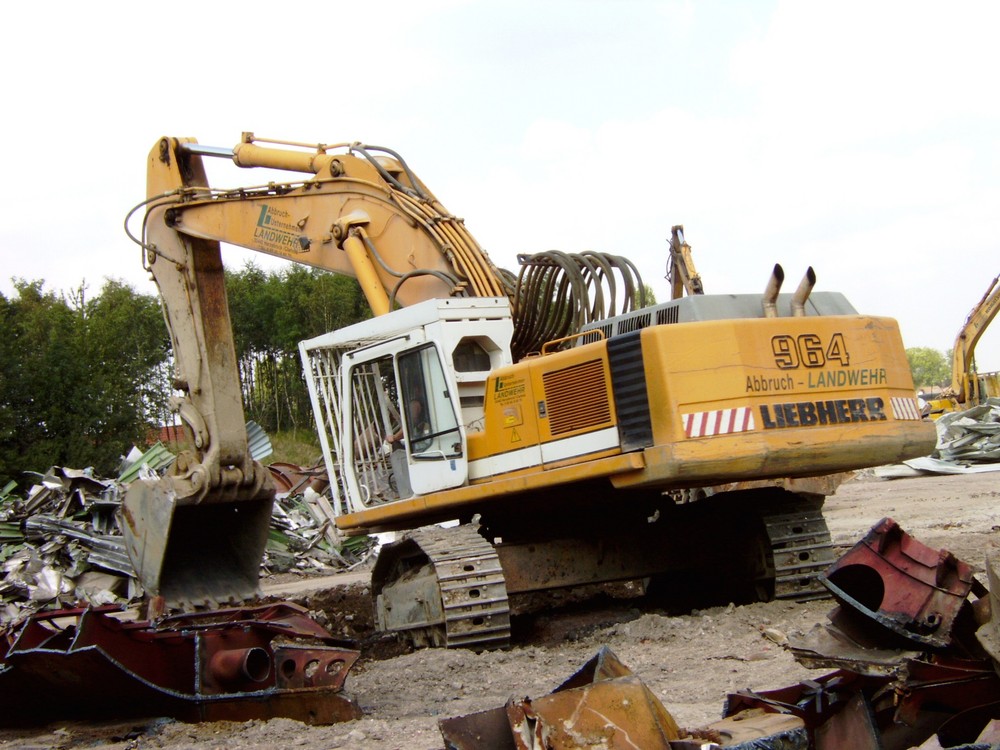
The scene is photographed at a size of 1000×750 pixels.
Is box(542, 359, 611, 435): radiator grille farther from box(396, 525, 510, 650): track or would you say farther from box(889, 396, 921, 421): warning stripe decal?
box(889, 396, 921, 421): warning stripe decal

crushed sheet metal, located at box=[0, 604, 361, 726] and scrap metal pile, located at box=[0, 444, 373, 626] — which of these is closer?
crushed sheet metal, located at box=[0, 604, 361, 726]

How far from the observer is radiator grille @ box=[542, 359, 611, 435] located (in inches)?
300

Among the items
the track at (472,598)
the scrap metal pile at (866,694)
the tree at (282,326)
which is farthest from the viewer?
the tree at (282,326)

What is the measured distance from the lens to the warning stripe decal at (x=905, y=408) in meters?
7.73

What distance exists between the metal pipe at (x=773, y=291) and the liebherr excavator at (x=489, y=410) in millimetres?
17

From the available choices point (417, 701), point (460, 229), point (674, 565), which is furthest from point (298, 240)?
point (417, 701)

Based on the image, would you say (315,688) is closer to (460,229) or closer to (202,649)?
(202,649)

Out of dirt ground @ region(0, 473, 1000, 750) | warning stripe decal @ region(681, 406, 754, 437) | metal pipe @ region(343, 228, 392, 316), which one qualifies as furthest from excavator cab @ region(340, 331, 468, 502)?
warning stripe decal @ region(681, 406, 754, 437)

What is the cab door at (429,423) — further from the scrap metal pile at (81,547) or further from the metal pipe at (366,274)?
the scrap metal pile at (81,547)

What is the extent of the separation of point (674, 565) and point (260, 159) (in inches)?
199

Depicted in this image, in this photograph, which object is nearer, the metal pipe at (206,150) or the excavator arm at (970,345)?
the metal pipe at (206,150)

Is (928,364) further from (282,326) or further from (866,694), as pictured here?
(866,694)

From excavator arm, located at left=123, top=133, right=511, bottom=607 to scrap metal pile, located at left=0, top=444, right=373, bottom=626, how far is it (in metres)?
1.76

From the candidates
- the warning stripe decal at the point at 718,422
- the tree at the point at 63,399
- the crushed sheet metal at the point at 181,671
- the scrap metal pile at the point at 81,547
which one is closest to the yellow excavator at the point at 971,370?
the scrap metal pile at the point at 81,547
